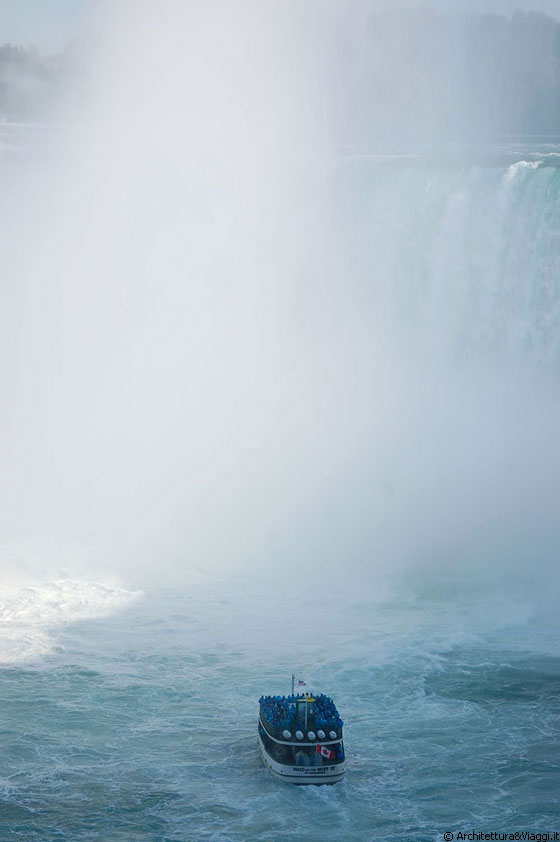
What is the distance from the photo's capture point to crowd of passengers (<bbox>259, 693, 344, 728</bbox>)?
63.7 ft

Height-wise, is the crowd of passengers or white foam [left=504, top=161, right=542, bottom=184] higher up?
white foam [left=504, top=161, right=542, bottom=184]

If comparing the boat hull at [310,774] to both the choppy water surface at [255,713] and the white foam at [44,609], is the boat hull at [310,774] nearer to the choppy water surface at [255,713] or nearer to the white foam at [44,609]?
the choppy water surface at [255,713]

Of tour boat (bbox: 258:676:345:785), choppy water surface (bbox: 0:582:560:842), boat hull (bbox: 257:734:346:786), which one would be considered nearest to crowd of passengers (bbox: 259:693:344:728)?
tour boat (bbox: 258:676:345:785)

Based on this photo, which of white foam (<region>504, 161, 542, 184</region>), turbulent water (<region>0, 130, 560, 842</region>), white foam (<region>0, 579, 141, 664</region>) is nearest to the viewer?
turbulent water (<region>0, 130, 560, 842</region>)

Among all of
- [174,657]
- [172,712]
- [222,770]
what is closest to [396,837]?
[222,770]

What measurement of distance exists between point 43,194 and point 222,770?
29.2 meters

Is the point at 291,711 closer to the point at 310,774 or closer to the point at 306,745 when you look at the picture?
the point at 306,745

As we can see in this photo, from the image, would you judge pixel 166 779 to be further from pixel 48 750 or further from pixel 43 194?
pixel 43 194

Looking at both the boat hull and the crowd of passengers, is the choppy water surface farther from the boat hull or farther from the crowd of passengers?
the crowd of passengers

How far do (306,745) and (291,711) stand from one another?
2.32 ft

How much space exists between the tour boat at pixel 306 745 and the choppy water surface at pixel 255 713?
25 cm

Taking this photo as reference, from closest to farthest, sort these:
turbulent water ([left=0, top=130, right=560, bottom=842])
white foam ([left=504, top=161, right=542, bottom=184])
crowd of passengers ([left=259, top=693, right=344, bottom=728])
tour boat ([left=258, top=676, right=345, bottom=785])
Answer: turbulent water ([left=0, top=130, right=560, bottom=842])
tour boat ([left=258, top=676, right=345, bottom=785])
crowd of passengers ([left=259, top=693, right=344, bottom=728])
white foam ([left=504, top=161, right=542, bottom=184])

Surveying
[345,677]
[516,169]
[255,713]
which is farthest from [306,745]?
[516,169]

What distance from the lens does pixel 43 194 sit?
45375 millimetres
